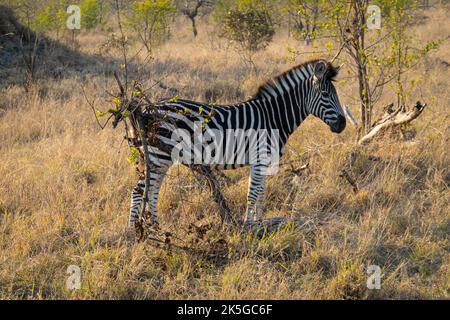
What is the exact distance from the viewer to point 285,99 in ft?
16.7

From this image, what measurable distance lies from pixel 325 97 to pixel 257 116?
0.80 m

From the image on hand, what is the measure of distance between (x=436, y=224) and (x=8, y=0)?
51.7 ft

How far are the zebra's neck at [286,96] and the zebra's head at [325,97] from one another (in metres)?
0.09

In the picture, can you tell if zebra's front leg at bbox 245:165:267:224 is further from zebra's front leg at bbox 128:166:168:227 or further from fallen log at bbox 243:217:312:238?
zebra's front leg at bbox 128:166:168:227

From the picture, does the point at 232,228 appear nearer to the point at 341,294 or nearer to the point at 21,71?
the point at 341,294

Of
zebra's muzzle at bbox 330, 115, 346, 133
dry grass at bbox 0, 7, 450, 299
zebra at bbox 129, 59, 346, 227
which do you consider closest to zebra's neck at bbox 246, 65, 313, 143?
zebra at bbox 129, 59, 346, 227

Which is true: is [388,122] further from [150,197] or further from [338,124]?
[150,197]

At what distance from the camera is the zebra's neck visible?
508cm

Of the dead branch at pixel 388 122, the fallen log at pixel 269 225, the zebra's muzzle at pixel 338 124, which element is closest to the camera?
the fallen log at pixel 269 225

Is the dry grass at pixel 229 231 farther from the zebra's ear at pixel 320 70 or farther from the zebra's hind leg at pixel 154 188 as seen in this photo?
the zebra's ear at pixel 320 70

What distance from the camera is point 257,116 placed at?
16.3 feet

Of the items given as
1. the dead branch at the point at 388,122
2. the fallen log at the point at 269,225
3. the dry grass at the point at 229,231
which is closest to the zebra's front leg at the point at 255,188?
the fallen log at the point at 269,225

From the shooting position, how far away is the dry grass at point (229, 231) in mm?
3732

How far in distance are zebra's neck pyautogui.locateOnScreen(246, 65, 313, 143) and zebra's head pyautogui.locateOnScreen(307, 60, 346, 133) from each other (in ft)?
0.29
